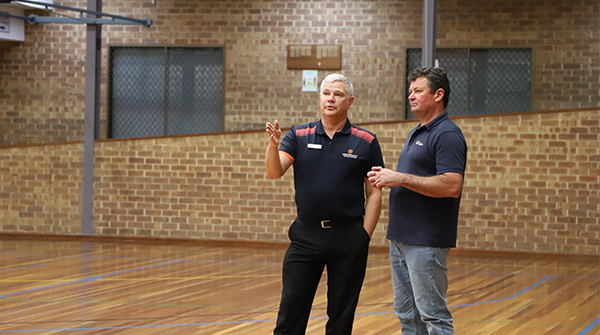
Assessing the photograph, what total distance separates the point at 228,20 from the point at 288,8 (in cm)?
99

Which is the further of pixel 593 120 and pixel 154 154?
pixel 154 154

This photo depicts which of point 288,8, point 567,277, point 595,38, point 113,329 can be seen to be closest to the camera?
point 113,329

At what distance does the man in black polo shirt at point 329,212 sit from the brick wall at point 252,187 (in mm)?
6082

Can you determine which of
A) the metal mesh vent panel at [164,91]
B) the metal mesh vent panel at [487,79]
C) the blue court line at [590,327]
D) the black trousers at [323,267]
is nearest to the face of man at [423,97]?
the black trousers at [323,267]

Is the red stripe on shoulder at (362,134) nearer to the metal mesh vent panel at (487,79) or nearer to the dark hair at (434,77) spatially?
the dark hair at (434,77)

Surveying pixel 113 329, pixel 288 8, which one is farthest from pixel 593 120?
pixel 113 329

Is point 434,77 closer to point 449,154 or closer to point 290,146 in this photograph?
point 449,154

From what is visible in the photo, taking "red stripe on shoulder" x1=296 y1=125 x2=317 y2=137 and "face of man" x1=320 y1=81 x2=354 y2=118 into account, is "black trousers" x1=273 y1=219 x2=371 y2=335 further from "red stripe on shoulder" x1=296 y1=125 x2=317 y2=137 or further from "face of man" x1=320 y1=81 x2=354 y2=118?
"face of man" x1=320 y1=81 x2=354 y2=118

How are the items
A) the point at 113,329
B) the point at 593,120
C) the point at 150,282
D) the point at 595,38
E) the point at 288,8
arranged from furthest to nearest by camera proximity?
the point at 288,8
the point at 595,38
the point at 593,120
the point at 150,282
the point at 113,329

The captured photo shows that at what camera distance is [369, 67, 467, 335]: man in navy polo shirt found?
9.45ft

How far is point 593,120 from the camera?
8984 millimetres

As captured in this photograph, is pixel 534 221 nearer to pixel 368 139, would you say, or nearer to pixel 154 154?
pixel 154 154

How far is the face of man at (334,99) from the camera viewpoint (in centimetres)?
320

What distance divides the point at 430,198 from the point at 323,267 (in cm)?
62
